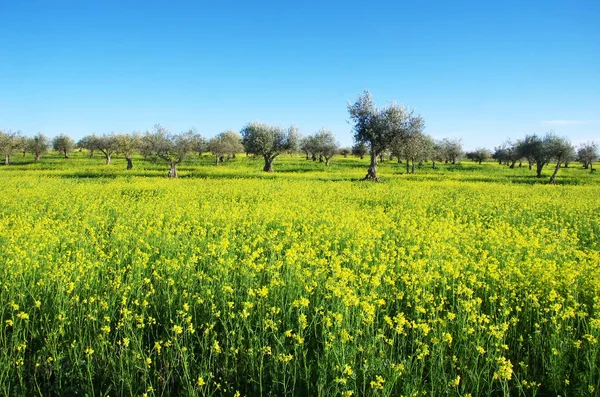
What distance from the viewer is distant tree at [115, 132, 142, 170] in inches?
2202

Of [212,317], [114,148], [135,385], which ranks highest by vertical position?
[114,148]

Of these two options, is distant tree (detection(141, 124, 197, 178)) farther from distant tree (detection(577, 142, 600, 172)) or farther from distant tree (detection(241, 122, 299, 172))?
distant tree (detection(577, 142, 600, 172))

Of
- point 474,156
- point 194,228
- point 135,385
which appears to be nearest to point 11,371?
point 135,385

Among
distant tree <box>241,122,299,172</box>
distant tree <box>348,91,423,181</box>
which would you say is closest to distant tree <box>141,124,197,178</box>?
distant tree <box>241,122,299,172</box>

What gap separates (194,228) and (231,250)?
13.2 feet

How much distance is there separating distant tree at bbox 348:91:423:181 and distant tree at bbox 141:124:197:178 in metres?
18.6

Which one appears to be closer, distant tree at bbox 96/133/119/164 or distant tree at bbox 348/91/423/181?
distant tree at bbox 348/91/423/181

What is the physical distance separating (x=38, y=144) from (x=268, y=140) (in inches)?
2231

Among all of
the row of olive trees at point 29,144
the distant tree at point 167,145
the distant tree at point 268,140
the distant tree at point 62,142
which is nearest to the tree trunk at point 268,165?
the distant tree at point 268,140

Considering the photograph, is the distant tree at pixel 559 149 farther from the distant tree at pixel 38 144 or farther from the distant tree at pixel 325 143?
the distant tree at pixel 38 144

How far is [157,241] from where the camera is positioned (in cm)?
944

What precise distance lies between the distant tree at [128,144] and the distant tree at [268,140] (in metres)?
15.5

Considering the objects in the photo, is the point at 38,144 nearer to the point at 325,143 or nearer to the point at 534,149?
the point at 325,143

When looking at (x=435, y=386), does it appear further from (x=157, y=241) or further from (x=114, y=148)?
(x=114, y=148)
